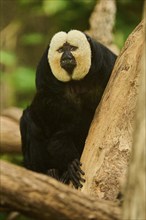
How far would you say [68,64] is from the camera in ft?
9.91

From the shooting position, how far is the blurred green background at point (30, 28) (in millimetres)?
5742

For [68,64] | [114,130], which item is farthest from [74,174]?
[68,64]

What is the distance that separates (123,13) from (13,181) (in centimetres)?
480

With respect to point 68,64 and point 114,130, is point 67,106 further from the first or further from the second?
point 114,130

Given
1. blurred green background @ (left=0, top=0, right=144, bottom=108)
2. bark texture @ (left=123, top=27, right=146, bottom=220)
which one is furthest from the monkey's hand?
blurred green background @ (left=0, top=0, right=144, bottom=108)

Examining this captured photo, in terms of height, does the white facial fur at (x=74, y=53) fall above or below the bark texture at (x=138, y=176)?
above

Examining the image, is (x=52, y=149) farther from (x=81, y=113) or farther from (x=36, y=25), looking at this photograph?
(x=36, y=25)

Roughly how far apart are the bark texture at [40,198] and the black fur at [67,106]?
1.16 m

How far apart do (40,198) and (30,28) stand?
5351mm

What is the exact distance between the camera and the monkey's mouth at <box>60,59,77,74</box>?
3000 millimetres

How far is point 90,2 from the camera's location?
606 cm

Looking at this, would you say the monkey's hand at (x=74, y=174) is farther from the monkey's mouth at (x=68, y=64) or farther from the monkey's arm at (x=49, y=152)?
the monkey's mouth at (x=68, y=64)

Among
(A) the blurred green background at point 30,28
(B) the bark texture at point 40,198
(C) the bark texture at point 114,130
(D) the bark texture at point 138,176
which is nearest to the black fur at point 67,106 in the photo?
(C) the bark texture at point 114,130

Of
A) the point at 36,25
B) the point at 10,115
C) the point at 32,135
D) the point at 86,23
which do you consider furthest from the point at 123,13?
the point at 32,135
